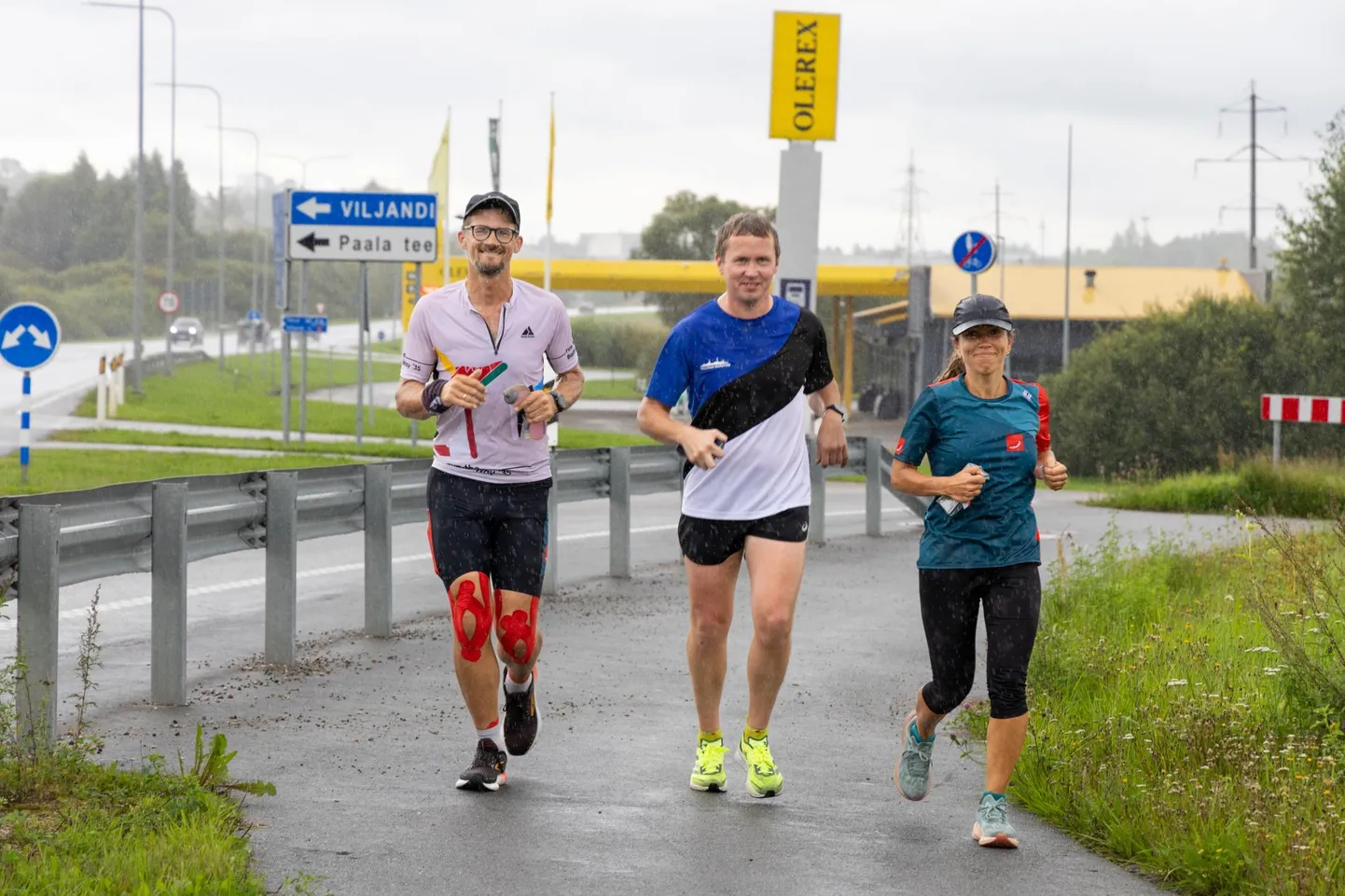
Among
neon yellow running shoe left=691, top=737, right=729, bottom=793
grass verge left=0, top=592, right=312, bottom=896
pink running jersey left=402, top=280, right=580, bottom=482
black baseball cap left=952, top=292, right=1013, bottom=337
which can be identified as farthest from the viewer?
neon yellow running shoe left=691, top=737, right=729, bottom=793

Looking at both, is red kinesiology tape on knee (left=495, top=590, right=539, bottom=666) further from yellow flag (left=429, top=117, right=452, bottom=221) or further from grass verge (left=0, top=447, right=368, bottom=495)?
yellow flag (left=429, top=117, right=452, bottom=221)

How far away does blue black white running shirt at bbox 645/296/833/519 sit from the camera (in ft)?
21.8

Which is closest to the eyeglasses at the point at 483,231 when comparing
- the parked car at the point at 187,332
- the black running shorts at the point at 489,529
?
the black running shorts at the point at 489,529

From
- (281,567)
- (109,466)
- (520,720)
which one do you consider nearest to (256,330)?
(109,466)

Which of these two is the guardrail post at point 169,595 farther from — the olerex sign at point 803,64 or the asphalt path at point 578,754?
the olerex sign at point 803,64

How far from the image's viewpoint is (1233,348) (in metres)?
39.4

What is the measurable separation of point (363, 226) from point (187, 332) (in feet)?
259

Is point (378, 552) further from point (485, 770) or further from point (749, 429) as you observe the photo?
point (749, 429)

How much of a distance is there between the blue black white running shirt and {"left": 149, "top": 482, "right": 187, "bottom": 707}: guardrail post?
2.97 metres

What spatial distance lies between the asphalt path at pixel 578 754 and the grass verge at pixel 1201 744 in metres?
0.19

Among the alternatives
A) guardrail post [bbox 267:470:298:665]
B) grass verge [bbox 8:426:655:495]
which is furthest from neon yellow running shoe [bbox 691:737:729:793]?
grass verge [bbox 8:426:655:495]

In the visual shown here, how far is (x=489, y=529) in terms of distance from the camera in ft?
22.4

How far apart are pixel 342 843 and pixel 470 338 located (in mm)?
1810

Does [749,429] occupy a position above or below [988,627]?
above
